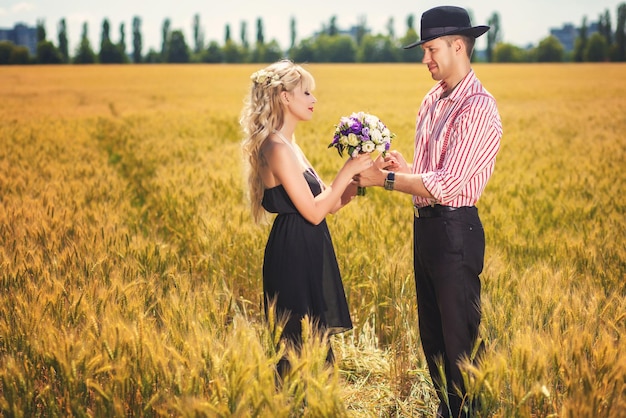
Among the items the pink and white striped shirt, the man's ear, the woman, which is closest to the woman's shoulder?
the woman

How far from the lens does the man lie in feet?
8.72

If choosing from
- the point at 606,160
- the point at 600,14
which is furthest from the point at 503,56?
the point at 606,160

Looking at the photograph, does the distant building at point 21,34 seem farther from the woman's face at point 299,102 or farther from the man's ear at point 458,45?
the man's ear at point 458,45

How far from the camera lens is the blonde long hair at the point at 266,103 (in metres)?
2.79

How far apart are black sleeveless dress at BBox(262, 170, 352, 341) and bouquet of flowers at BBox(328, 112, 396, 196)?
0.23 metres

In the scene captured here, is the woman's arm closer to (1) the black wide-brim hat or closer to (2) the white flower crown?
(2) the white flower crown

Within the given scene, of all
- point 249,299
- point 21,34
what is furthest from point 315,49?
point 249,299

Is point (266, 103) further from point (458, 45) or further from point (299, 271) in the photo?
point (458, 45)

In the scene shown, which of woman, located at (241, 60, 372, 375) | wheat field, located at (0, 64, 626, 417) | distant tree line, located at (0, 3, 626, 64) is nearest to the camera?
wheat field, located at (0, 64, 626, 417)

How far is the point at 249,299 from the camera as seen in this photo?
4535mm

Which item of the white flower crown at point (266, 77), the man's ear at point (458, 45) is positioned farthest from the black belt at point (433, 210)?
the white flower crown at point (266, 77)

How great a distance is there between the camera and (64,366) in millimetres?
2207

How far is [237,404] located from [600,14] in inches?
3547

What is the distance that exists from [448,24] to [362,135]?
59 centimetres
